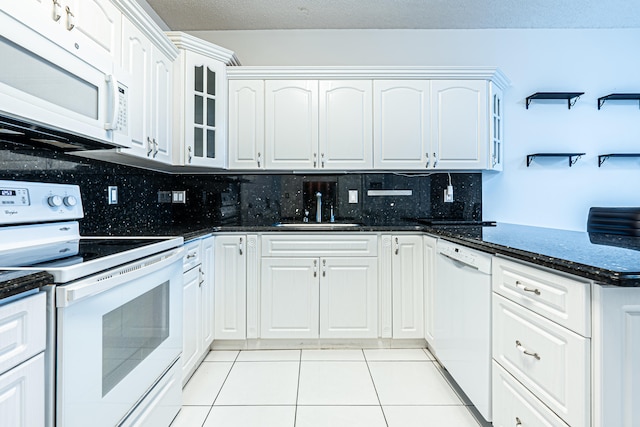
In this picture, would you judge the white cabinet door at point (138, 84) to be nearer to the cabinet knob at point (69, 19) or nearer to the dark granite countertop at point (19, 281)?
the cabinet knob at point (69, 19)

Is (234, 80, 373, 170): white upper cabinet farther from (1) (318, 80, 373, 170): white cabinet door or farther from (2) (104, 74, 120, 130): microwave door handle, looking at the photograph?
(2) (104, 74, 120, 130): microwave door handle

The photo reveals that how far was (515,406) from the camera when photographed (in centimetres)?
134

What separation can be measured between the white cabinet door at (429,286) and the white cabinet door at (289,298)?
2.44 feet

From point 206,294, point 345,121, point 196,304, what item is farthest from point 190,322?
point 345,121

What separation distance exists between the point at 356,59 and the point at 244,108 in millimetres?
1107

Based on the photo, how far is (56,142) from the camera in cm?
154

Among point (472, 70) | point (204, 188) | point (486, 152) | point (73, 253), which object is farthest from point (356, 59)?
point (73, 253)

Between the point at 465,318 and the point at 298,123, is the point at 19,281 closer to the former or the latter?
the point at 465,318

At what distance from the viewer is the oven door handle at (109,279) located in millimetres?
927

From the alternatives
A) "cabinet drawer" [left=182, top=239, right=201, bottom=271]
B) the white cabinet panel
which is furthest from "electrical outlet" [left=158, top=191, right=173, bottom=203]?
the white cabinet panel

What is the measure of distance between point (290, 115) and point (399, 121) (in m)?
0.85

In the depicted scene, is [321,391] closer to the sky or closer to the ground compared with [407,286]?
closer to the ground

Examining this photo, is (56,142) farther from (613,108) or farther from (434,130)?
(613,108)

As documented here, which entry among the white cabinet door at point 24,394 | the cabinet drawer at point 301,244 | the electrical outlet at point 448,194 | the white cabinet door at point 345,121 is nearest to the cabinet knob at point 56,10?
the white cabinet door at point 24,394
